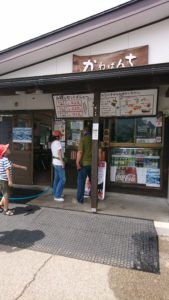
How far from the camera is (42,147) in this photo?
27.3ft

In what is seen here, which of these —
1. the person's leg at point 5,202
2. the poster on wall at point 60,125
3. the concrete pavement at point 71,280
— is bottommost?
the concrete pavement at point 71,280

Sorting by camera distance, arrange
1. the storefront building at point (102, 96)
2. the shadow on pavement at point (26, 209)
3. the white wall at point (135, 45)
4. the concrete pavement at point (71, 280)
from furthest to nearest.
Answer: the white wall at point (135, 45) → the shadow on pavement at point (26, 209) → the storefront building at point (102, 96) → the concrete pavement at point (71, 280)

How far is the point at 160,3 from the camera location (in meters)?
4.92

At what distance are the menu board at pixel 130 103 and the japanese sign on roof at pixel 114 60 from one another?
676mm

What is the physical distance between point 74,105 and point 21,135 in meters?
2.07

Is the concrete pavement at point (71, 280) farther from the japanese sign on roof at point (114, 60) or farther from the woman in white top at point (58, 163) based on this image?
the japanese sign on roof at point (114, 60)

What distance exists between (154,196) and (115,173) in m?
1.15

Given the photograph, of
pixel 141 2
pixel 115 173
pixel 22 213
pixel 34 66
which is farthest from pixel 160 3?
pixel 22 213

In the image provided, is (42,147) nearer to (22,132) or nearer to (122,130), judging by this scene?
(22,132)

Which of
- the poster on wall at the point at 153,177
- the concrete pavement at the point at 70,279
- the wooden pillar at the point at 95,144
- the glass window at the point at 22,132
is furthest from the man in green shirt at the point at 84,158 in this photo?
the glass window at the point at 22,132

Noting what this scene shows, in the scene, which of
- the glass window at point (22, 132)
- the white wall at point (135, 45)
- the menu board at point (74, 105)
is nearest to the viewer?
the white wall at point (135, 45)

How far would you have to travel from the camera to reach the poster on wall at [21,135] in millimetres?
7639

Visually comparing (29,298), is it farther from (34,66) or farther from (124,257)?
(34,66)

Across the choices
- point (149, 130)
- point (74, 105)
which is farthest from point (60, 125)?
point (149, 130)
